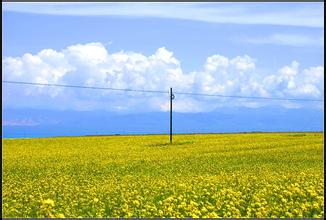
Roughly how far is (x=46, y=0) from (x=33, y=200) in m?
7.72

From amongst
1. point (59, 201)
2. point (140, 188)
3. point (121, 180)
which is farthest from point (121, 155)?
point (59, 201)

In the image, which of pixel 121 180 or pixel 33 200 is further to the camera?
pixel 121 180

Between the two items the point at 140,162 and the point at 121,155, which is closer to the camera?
the point at 140,162

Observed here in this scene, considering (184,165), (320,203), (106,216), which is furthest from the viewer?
(184,165)

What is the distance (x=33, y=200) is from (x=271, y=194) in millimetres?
8217

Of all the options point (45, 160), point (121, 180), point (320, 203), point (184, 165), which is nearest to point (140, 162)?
point (184, 165)

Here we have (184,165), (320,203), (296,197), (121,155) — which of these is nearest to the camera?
(320,203)

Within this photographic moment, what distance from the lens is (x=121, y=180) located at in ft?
88.3

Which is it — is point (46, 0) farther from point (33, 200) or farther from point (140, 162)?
Result: point (140, 162)

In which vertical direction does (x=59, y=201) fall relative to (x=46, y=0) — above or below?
below

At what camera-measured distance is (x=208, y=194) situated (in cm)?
1917

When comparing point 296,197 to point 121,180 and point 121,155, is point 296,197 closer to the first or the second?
point 121,180

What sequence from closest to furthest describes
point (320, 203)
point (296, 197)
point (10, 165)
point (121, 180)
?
point (320, 203)
point (296, 197)
point (121, 180)
point (10, 165)

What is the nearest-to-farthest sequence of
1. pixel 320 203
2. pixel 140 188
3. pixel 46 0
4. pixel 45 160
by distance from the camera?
pixel 46 0
pixel 320 203
pixel 140 188
pixel 45 160
